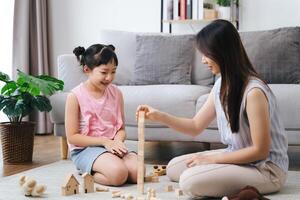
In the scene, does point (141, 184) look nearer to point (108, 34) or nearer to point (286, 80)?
point (286, 80)

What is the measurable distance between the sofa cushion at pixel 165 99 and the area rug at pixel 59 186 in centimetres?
34

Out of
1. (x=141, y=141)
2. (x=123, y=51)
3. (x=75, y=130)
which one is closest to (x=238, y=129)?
(x=141, y=141)

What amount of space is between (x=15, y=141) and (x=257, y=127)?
1.63 m

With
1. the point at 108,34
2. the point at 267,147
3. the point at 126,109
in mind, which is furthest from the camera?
the point at 108,34

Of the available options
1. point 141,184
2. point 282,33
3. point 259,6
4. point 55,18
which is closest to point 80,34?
point 55,18

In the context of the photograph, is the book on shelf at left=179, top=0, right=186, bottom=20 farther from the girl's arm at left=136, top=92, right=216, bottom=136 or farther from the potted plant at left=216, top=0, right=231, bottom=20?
the girl's arm at left=136, top=92, right=216, bottom=136

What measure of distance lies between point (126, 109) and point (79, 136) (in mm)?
583

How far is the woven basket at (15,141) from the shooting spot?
2953mm

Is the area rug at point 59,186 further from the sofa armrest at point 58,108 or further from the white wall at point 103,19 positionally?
the white wall at point 103,19

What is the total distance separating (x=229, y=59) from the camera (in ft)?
6.20

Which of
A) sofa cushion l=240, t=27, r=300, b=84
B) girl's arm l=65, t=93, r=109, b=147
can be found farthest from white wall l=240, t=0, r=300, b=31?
girl's arm l=65, t=93, r=109, b=147

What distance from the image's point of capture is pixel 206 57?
1.92 meters

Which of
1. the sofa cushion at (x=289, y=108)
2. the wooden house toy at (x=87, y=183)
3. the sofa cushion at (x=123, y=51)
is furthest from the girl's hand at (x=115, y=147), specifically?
the sofa cushion at (x=123, y=51)

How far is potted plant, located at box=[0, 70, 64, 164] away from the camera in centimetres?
292
